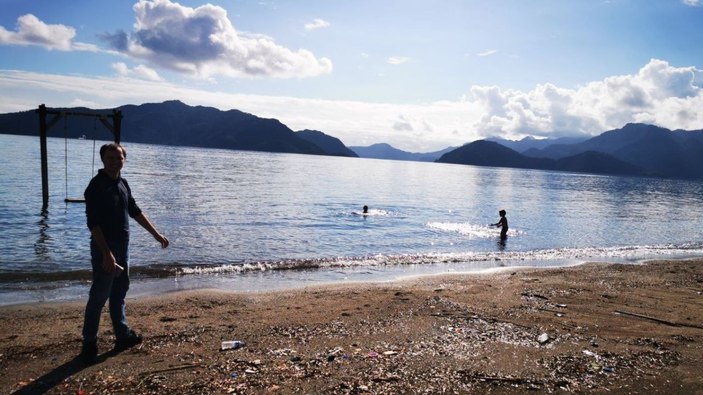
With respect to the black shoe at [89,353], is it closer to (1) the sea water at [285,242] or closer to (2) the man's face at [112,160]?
(2) the man's face at [112,160]

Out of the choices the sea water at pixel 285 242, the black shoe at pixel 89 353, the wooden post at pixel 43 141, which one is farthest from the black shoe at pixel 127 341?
the wooden post at pixel 43 141

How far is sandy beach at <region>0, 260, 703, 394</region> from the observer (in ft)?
20.0

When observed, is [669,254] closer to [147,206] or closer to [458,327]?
[458,327]

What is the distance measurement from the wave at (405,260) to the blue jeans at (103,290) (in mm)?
8028

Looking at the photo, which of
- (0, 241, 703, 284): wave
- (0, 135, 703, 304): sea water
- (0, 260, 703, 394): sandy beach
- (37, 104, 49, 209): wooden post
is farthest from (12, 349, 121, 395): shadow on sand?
(37, 104, 49, 209): wooden post

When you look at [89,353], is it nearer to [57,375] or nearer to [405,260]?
[57,375]

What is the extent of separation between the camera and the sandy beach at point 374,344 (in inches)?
240

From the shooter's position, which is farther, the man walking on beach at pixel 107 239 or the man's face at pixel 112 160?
the man's face at pixel 112 160

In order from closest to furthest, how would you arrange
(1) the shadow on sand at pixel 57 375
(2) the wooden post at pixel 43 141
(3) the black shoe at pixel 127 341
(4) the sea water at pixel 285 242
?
(1) the shadow on sand at pixel 57 375 < (3) the black shoe at pixel 127 341 < (4) the sea water at pixel 285 242 < (2) the wooden post at pixel 43 141

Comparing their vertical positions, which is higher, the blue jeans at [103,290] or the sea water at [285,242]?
the blue jeans at [103,290]

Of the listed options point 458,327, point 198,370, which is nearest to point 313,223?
point 458,327

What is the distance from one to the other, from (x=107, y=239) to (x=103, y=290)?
730 millimetres

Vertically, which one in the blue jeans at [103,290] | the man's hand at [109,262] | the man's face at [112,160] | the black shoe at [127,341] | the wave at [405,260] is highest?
the man's face at [112,160]

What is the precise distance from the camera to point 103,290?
21.0ft
